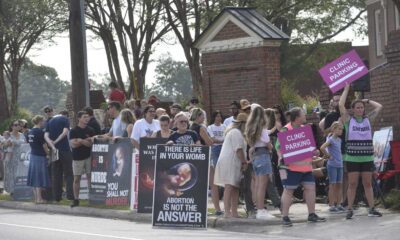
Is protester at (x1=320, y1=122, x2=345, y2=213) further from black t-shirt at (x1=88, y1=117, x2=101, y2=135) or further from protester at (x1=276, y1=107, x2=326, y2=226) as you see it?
black t-shirt at (x1=88, y1=117, x2=101, y2=135)

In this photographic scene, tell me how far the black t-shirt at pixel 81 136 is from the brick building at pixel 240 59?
181 inches

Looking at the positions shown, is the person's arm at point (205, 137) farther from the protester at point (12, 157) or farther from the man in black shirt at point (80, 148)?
the protester at point (12, 157)

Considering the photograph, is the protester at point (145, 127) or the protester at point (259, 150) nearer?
the protester at point (259, 150)

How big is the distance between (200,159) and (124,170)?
147 inches

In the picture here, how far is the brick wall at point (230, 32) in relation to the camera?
24172 mm

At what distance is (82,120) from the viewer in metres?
20.8

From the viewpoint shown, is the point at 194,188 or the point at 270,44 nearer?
the point at 194,188

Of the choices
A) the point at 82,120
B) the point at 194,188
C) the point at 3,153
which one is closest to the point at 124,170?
the point at 82,120

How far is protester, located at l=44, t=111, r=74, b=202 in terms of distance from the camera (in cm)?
2155

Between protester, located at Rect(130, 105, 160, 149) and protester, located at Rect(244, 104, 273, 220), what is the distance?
2986 millimetres

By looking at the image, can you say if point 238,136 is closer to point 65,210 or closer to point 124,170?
point 124,170

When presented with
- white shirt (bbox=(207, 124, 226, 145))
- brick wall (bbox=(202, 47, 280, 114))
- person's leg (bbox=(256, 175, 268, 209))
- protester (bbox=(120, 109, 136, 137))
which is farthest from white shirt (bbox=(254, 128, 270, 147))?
brick wall (bbox=(202, 47, 280, 114))

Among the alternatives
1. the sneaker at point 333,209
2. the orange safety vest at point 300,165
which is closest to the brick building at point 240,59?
the sneaker at point 333,209

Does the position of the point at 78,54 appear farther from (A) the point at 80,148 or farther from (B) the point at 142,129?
(B) the point at 142,129
